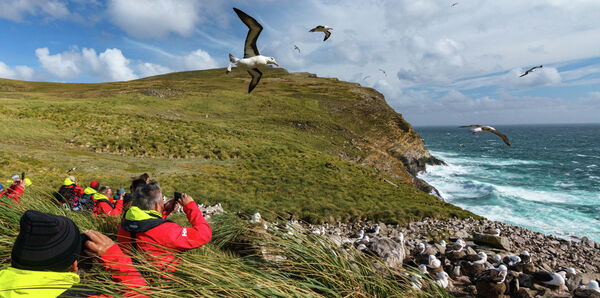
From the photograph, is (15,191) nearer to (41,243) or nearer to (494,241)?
(41,243)

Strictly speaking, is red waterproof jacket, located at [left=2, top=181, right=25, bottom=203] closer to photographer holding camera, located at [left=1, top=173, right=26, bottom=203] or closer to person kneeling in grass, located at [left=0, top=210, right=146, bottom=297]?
photographer holding camera, located at [left=1, top=173, right=26, bottom=203]

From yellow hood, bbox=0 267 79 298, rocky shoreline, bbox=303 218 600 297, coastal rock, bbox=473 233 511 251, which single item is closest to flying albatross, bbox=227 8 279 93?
rocky shoreline, bbox=303 218 600 297

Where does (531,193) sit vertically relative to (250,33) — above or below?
below

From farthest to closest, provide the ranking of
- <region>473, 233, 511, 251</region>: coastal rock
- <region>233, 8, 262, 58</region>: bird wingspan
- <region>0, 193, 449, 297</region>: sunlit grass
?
<region>473, 233, 511, 251</region>: coastal rock, <region>233, 8, 262, 58</region>: bird wingspan, <region>0, 193, 449, 297</region>: sunlit grass

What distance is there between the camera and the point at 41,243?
1.75 metres

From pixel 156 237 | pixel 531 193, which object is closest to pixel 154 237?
pixel 156 237

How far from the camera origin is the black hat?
1727 mm

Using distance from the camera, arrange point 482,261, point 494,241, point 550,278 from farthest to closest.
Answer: point 494,241
point 482,261
point 550,278

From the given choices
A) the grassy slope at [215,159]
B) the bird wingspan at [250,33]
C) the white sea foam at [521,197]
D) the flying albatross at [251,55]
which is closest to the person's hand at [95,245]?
the flying albatross at [251,55]

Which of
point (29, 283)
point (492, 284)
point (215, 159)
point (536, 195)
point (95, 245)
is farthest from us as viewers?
point (536, 195)

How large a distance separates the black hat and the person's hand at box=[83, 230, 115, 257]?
42 centimetres

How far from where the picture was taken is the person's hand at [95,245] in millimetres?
2275

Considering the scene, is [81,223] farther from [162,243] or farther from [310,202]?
[310,202]

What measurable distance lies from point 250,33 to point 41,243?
5683mm
